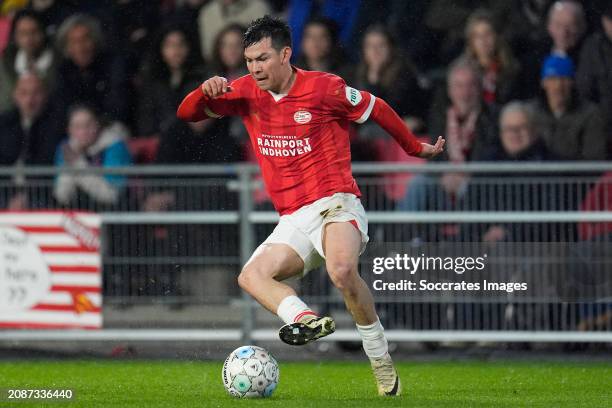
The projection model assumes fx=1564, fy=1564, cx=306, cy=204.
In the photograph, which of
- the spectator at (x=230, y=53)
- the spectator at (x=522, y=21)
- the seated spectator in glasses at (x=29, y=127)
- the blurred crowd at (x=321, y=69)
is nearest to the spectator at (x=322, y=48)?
the blurred crowd at (x=321, y=69)

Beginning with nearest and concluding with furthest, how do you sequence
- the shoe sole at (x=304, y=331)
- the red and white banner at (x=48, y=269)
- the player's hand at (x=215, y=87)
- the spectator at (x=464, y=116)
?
1. the shoe sole at (x=304, y=331)
2. the player's hand at (x=215, y=87)
3. the red and white banner at (x=48, y=269)
4. the spectator at (x=464, y=116)

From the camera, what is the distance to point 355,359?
494 inches

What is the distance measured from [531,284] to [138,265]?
3.23 m

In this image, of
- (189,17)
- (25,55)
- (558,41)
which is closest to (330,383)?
(558,41)

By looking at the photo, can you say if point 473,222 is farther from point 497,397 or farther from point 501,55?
point 497,397

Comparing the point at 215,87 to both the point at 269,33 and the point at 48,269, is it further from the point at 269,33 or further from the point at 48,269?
the point at 48,269

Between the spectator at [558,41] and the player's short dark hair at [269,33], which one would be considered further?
the spectator at [558,41]

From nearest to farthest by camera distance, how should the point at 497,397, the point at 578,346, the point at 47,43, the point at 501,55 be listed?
the point at 497,397
the point at 578,346
the point at 501,55
the point at 47,43

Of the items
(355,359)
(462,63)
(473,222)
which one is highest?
(462,63)

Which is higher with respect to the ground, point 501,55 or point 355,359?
point 501,55

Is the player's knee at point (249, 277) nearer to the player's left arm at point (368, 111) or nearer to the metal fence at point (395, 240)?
the player's left arm at point (368, 111)

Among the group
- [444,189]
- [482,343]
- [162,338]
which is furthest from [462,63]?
[162,338]

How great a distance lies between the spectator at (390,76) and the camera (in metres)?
13.4

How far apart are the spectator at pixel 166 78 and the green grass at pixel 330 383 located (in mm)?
2615
